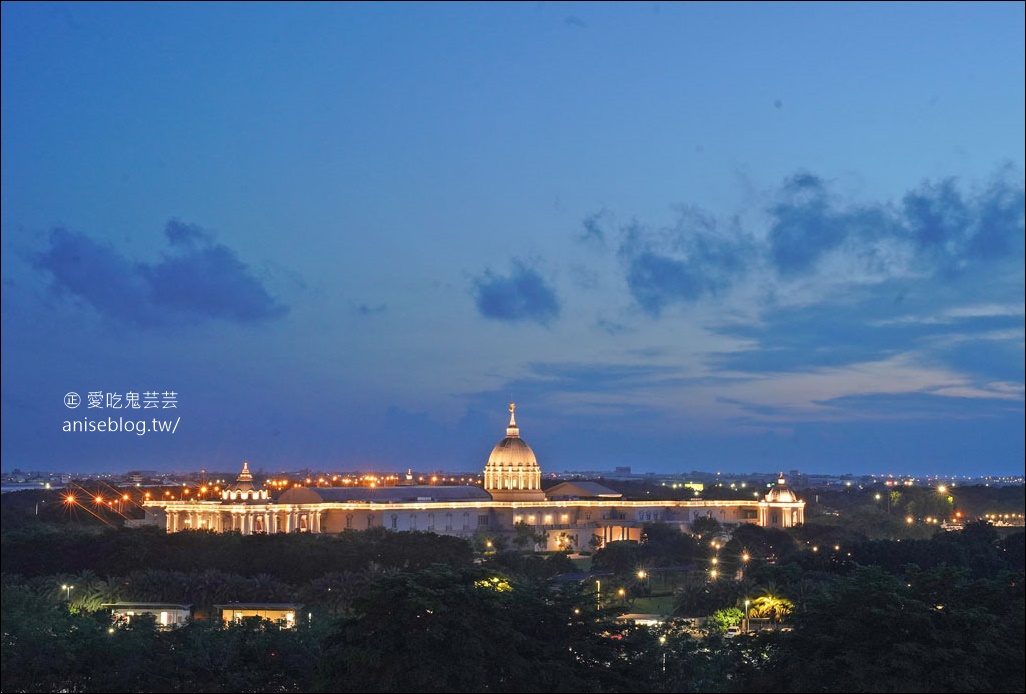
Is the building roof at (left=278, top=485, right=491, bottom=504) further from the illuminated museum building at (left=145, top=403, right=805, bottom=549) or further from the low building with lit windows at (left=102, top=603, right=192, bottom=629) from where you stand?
the low building with lit windows at (left=102, top=603, right=192, bottom=629)

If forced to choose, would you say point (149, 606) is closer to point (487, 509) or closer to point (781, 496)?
point (487, 509)

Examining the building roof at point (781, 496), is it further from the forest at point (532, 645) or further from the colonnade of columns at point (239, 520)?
the forest at point (532, 645)

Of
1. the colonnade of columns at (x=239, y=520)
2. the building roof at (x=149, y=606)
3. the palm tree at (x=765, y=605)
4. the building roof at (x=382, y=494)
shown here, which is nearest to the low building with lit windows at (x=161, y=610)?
the building roof at (x=149, y=606)

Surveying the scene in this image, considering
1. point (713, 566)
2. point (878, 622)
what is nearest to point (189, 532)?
point (713, 566)

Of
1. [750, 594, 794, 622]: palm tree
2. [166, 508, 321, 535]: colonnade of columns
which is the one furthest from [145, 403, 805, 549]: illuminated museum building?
[750, 594, 794, 622]: palm tree

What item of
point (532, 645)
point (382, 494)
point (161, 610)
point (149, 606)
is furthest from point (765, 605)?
point (382, 494)

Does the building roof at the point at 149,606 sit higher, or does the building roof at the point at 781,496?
the building roof at the point at 781,496

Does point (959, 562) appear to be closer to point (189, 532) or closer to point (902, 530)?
point (902, 530)

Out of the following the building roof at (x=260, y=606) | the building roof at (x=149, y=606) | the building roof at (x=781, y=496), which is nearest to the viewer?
the building roof at (x=260, y=606)
